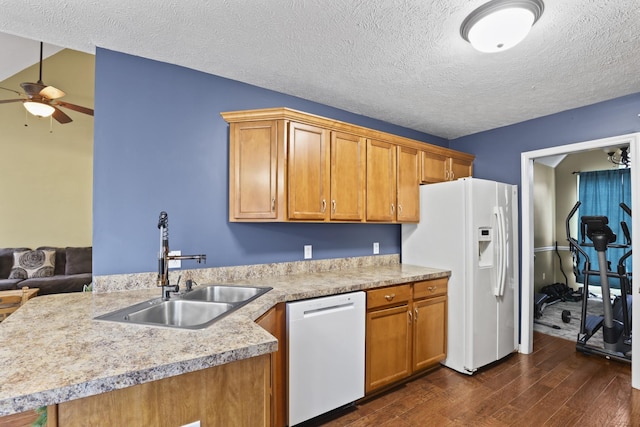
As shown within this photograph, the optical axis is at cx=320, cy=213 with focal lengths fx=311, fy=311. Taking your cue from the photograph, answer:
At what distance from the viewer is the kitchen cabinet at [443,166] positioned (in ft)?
10.8

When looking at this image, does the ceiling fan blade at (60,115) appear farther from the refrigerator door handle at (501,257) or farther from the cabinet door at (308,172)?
the refrigerator door handle at (501,257)

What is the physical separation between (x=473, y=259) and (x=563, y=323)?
2.67 meters

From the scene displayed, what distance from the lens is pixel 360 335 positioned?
226 centimetres

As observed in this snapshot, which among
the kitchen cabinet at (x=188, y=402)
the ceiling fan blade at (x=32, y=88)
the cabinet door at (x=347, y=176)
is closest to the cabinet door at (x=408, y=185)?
the cabinet door at (x=347, y=176)

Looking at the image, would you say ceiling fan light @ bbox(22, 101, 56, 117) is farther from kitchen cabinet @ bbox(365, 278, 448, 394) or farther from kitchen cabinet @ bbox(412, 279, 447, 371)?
kitchen cabinet @ bbox(412, 279, 447, 371)

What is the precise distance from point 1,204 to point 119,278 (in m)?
4.39

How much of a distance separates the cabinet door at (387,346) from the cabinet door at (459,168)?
5.91 feet

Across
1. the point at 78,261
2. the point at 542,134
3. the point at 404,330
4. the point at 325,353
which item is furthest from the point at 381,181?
the point at 78,261

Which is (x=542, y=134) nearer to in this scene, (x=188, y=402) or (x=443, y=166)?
(x=443, y=166)

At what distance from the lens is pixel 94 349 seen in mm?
1090

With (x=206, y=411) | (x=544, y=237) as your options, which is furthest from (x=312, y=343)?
(x=544, y=237)

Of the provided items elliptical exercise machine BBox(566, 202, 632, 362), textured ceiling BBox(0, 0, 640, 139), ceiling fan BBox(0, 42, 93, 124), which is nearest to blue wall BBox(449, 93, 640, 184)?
textured ceiling BBox(0, 0, 640, 139)

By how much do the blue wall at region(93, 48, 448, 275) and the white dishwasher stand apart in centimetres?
78

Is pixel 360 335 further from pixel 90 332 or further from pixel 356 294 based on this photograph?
pixel 90 332
